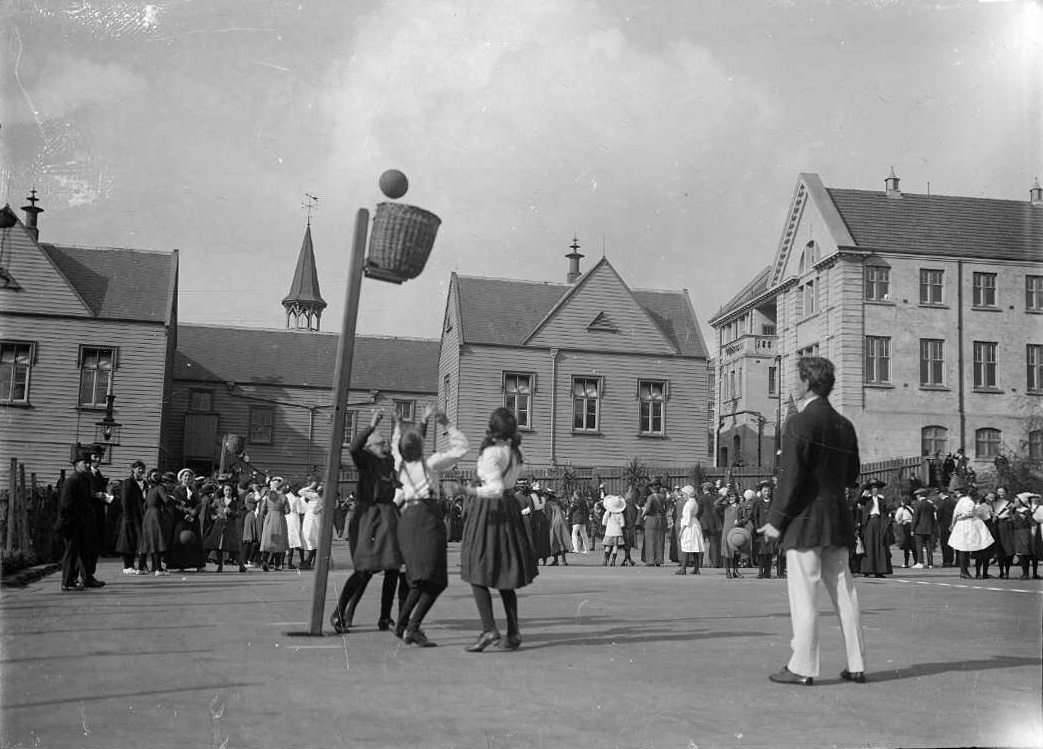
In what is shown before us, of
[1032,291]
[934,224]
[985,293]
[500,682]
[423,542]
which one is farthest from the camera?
[934,224]

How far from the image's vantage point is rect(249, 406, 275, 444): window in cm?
5366

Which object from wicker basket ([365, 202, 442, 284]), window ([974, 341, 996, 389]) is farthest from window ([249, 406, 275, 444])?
wicker basket ([365, 202, 442, 284])

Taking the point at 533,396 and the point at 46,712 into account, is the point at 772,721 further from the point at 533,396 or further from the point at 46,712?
the point at 533,396

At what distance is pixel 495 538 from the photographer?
815cm

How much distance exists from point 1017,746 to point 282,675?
4250 millimetres

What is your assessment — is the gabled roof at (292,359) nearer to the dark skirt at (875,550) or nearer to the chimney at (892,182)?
the chimney at (892,182)

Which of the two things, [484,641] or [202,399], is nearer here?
[484,641]

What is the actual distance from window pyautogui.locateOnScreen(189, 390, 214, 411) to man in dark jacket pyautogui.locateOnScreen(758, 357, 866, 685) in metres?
49.7

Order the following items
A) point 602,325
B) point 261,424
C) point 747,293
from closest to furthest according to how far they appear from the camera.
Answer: point 602,325
point 261,424
point 747,293

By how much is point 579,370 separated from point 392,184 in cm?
3095

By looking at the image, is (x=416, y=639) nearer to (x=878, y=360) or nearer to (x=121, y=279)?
(x=121, y=279)

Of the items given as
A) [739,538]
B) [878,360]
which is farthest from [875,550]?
[878,360]

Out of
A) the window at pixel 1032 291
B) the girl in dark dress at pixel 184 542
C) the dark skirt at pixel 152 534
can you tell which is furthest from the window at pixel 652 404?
the dark skirt at pixel 152 534

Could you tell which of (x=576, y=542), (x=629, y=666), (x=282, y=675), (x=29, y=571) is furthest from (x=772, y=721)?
(x=576, y=542)
